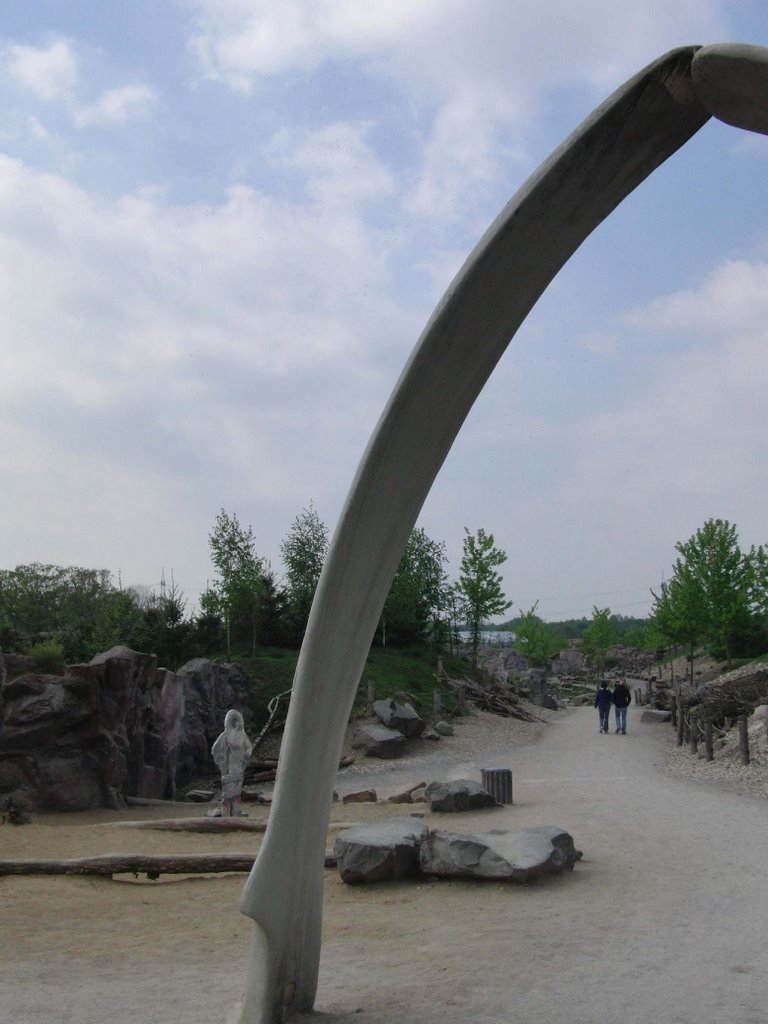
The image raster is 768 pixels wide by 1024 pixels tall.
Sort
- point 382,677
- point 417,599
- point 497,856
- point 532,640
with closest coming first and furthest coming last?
point 497,856 < point 382,677 < point 417,599 < point 532,640

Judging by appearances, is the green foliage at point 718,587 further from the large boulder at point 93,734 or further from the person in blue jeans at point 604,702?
the large boulder at point 93,734

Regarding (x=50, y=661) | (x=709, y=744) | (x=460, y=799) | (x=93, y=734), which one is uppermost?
(x=50, y=661)

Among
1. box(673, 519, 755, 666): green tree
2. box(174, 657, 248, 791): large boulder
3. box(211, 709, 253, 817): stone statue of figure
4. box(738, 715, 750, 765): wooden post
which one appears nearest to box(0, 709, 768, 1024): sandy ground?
box(211, 709, 253, 817): stone statue of figure

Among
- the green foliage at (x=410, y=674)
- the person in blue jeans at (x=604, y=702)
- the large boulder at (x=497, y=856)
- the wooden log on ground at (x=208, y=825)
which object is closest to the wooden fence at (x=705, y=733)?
the person in blue jeans at (x=604, y=702)

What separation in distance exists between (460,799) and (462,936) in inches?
239

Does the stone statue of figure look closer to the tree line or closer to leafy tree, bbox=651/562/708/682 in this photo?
the tree line

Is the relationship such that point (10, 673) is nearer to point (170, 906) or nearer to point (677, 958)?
point (170, 906)

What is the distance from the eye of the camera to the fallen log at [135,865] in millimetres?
9289

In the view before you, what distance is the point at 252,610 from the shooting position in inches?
1341

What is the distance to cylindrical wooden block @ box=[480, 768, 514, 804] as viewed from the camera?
12.8 m

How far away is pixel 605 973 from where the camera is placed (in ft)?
18.2

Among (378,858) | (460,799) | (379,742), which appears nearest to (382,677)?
(379,742)

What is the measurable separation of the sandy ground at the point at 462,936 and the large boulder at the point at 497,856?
132mm

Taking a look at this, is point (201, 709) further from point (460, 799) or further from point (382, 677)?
point (460, 799)
